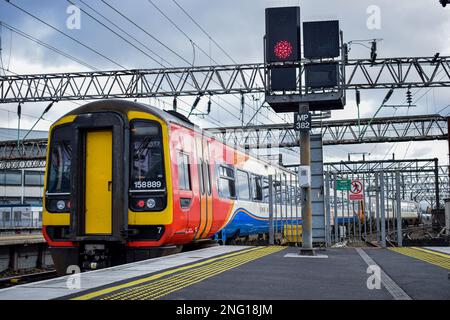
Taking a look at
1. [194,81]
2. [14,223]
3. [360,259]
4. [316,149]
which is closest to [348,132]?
[194,81]

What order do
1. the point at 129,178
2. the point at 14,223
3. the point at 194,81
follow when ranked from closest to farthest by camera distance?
the point at 129,178 → the point at 194,81 → the point at 14,223

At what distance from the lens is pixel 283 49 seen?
12.3 meters

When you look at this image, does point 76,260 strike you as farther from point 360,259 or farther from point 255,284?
point 360,259

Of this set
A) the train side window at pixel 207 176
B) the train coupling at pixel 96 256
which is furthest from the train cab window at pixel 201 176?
the train coupling at pixel 96 256

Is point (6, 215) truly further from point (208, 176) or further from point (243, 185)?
point (208, 176)

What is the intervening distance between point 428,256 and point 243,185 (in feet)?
22.9

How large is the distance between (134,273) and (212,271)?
123 cm

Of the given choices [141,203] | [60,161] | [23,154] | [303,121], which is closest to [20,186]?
[23,154]

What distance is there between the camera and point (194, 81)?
86.0ft

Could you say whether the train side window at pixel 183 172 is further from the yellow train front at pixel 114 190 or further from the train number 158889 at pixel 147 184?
the train number 158889 at pixel 147 184

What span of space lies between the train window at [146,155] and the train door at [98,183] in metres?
0.48

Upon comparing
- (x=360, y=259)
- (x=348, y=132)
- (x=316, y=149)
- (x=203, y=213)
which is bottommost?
(x=360, y=259)

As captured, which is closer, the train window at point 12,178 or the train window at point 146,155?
the train window at point 146,155

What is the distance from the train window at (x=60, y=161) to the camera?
11352 mm
